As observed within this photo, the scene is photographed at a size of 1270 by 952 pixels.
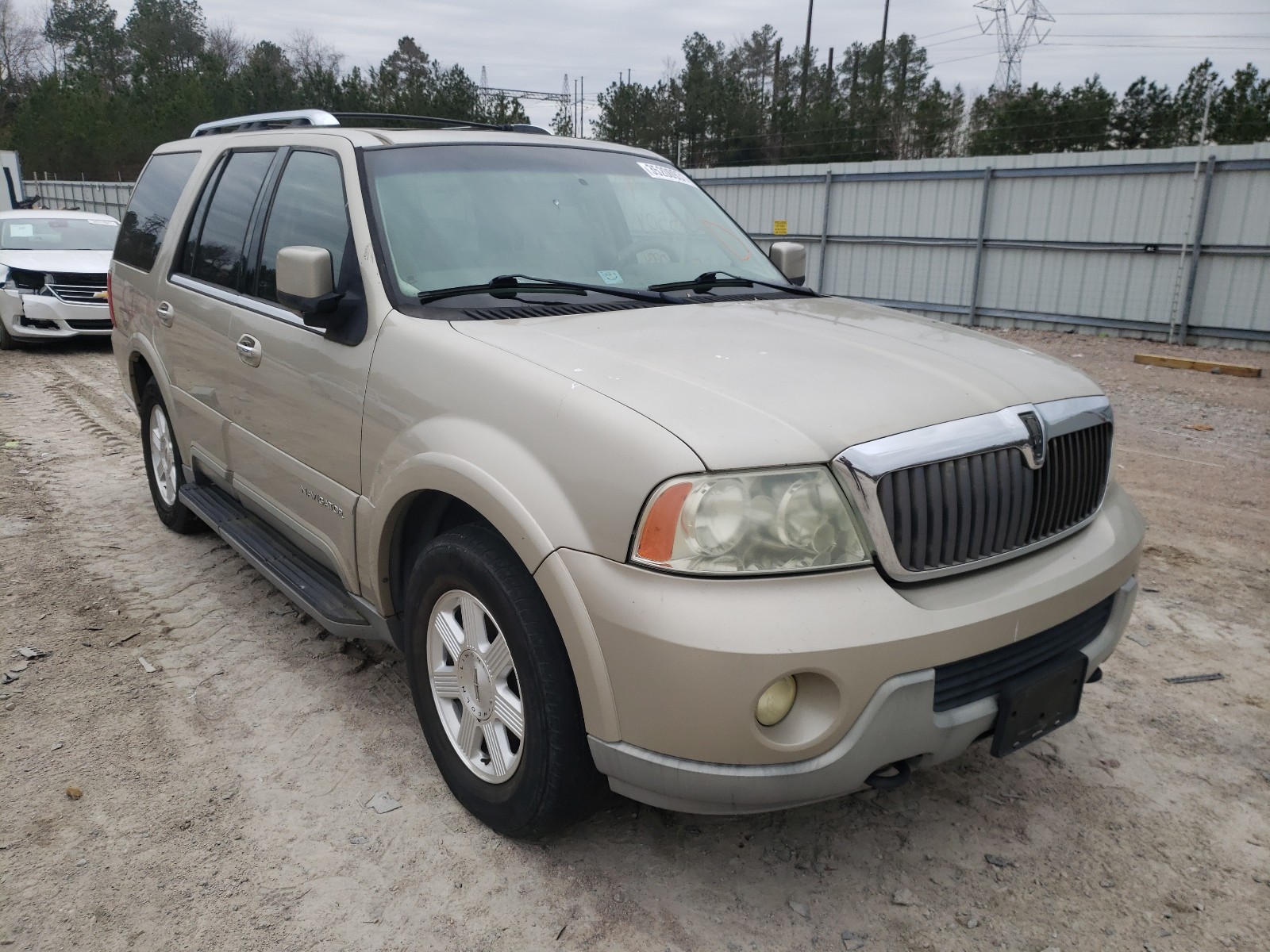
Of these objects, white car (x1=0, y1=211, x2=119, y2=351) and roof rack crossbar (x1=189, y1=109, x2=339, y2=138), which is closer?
roof rack crossbar (x1=189, y1=109, x2=339, y2=138)

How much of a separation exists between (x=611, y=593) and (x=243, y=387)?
7.47 ft

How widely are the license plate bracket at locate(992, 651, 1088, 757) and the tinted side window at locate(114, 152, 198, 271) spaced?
13.9 feet

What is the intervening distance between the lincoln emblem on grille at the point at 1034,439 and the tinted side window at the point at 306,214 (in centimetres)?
213

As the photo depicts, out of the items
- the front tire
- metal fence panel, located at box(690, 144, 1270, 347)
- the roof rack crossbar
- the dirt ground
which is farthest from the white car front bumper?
metal fence panel, located at box(690, 144, 1270, 347)

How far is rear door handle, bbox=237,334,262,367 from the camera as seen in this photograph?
3.56m

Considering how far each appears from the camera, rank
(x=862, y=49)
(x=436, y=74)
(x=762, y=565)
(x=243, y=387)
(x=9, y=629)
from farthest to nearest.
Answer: (x=862, y=49), (x=436, y=74), (x=9, y=629), (x=243, y=387), (x=762, y=565)

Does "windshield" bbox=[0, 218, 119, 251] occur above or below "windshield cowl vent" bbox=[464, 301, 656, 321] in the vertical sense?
below

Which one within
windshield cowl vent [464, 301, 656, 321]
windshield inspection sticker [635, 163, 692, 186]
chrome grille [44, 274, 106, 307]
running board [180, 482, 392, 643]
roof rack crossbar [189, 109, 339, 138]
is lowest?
running board [180, 482, 392, 643]

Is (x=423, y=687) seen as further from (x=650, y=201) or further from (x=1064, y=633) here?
(x=650, y=201)

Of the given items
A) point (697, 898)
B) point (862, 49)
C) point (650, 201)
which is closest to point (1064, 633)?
point (697, 898)

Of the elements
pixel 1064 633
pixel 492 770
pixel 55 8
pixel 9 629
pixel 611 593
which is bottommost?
pixel 9 629

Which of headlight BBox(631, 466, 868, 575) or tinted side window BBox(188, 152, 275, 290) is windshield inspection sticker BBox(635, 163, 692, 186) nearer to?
tinted side window BBox(188, 152, 275, 290)

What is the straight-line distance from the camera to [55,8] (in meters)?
68.4

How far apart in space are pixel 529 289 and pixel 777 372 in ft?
3.25
